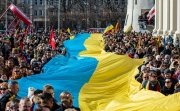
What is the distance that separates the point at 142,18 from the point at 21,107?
58.8 meters

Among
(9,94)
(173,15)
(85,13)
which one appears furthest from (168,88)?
(85,13)

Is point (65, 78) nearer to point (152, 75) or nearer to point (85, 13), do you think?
point (152, 75)

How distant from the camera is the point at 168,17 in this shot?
143 ft

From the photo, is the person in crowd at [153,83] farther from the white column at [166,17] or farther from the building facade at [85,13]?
the building facade at [85,13]

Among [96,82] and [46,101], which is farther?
[96,82]

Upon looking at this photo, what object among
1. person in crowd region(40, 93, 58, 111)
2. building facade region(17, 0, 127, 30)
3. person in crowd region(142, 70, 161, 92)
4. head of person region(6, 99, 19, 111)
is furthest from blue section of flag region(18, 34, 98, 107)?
building facade region(17, 0, 127, 30)

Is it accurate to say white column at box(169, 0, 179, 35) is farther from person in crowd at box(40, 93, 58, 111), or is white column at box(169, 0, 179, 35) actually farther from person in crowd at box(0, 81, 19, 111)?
person in crowd at box(40, 93, 58, 111)

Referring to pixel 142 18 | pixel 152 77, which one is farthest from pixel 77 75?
pixel 142 18

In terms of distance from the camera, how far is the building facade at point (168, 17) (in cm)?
3909

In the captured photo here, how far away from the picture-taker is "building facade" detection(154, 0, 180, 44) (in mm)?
39094

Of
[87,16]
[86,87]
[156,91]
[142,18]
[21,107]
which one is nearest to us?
[21,107]

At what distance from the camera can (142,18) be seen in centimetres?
6662

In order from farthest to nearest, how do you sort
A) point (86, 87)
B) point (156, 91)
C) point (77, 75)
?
point (77, 75)
point (86, 87)
point (156, 91)

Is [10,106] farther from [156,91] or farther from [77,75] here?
[77,75]
